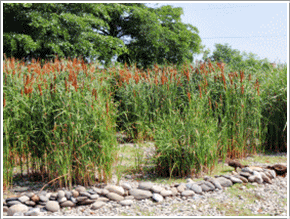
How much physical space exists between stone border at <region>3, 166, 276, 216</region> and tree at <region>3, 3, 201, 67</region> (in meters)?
9.30

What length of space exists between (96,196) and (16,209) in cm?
80

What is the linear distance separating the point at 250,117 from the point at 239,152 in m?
0.63

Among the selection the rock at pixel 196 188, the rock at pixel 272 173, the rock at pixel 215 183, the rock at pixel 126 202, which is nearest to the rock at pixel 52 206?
the rock at pixel 126 202

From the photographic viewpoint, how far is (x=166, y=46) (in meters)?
18.8

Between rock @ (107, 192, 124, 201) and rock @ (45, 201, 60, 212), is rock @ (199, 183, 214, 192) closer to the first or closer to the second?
rock @ (107, 192, 124, 201)

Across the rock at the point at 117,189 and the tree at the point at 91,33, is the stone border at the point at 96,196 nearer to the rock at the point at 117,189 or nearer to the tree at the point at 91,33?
the rock at the point at 117,189

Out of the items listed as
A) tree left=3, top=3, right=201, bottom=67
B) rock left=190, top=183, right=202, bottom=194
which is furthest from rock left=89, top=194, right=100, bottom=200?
tree left=3, top=3, right=201, bottom=67

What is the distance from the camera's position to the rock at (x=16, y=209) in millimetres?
2973

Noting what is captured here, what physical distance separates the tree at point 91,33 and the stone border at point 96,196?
930 centimetres

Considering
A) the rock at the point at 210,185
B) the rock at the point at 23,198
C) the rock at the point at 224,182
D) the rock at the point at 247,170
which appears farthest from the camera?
the rock at the point at 247,170

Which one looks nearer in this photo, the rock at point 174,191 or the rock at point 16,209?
the rock at point 16,209

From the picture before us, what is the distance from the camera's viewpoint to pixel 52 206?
9.98 feet

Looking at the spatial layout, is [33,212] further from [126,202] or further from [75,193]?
[126,202]

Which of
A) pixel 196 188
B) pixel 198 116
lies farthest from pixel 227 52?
pixel 196 188
